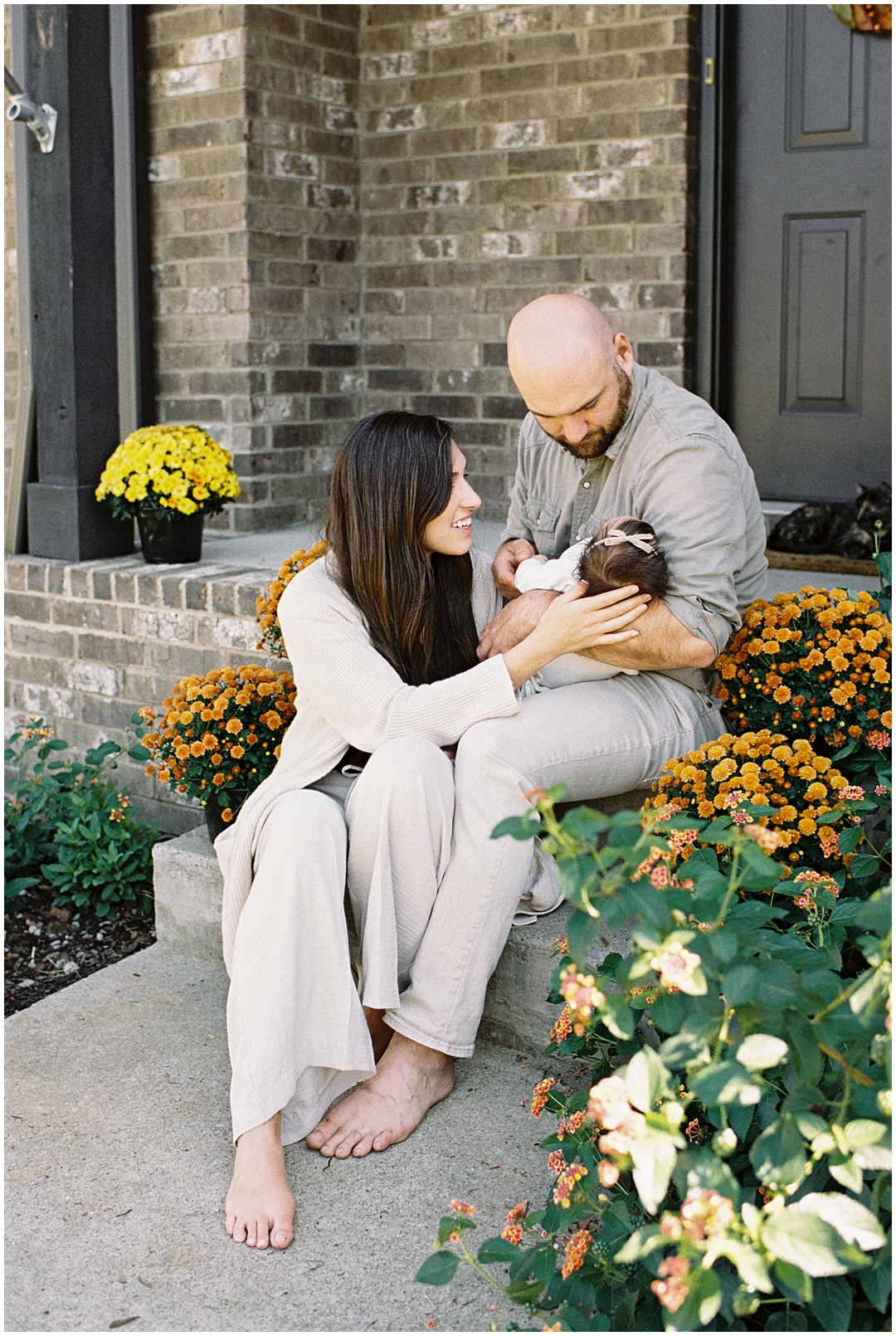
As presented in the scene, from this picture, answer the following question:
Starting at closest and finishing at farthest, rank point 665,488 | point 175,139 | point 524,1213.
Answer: point 524,1213
point 665,488
point 175,139

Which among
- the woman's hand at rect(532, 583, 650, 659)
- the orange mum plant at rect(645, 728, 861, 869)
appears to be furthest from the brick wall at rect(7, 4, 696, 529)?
the orange mum plant at rect(645, 728, 861, 869)

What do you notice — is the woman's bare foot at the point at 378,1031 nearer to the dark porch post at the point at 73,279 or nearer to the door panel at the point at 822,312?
the dark porch post at the point at 73,279

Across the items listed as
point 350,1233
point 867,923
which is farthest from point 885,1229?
point 350,1233

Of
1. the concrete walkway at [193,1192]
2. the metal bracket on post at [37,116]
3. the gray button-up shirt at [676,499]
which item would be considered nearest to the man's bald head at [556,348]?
the gray button-up shirt at [676,499]

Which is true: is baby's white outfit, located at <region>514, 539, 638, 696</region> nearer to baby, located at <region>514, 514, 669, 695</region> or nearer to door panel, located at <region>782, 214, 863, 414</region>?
baby, located at <region>514, 514, 669, 695</region>

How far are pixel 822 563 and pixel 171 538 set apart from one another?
6.36 ft

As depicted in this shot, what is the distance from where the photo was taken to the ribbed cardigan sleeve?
2.31 meters

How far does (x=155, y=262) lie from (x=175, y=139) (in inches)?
16.6

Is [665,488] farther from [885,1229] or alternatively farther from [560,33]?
[560,33]

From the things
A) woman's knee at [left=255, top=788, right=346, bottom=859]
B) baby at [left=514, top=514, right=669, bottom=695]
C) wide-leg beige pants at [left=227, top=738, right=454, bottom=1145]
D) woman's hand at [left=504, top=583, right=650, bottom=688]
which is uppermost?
baby at [left=514, top=514, right=669, bottom=695]

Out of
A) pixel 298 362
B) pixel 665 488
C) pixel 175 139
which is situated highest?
pixel 175 139

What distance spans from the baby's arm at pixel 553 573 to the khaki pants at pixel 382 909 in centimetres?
25

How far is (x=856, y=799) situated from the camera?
2.19 m

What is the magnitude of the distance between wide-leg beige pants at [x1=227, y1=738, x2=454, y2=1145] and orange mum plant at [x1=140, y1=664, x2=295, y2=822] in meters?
0.64
